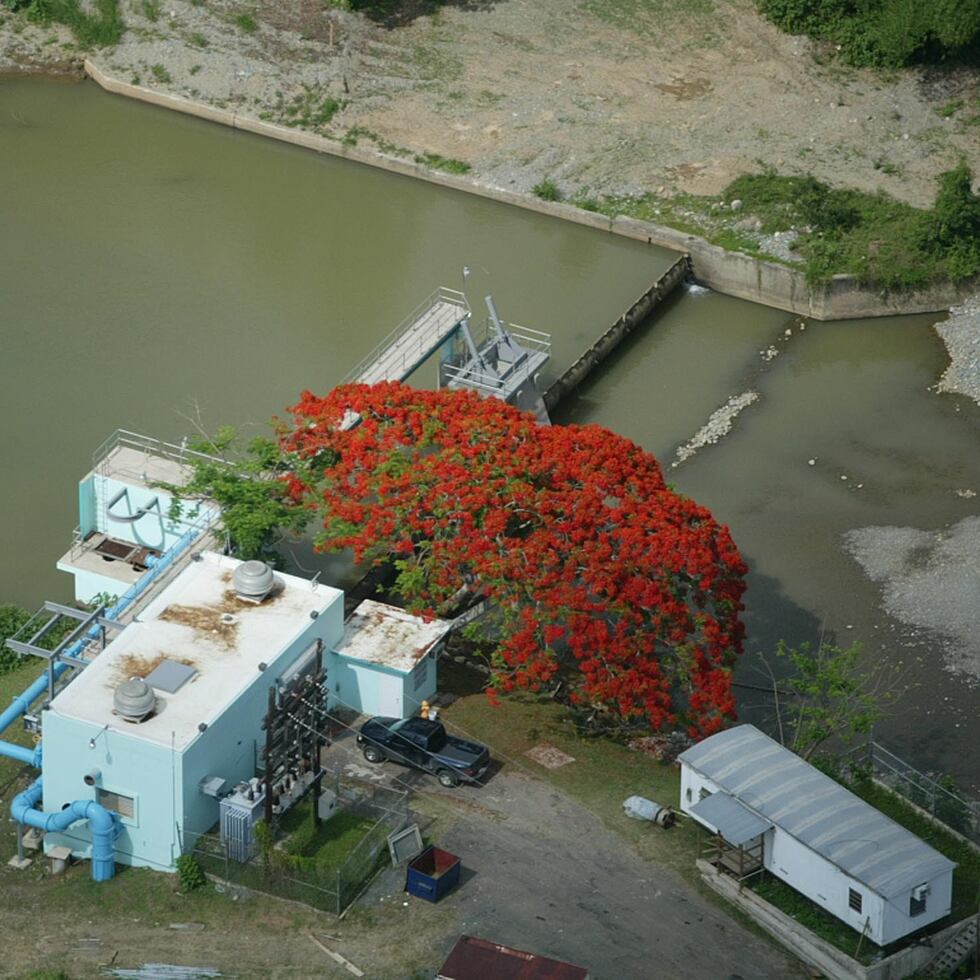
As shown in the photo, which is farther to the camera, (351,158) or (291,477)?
(351,158)

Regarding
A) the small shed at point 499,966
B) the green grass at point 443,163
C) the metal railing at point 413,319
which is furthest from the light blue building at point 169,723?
the green grass at point 443,163

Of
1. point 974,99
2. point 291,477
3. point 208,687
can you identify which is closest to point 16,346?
point 291,477

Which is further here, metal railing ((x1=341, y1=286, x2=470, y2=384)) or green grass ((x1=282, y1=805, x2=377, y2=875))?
metal railing ((x1=341, y1=286, x2=470, y2=384))

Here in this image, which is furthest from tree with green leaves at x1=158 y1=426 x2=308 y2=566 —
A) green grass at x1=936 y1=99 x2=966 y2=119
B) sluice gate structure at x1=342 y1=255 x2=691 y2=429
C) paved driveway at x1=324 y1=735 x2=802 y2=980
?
green grass at x1=936 y1=99 x2=966 y2=119

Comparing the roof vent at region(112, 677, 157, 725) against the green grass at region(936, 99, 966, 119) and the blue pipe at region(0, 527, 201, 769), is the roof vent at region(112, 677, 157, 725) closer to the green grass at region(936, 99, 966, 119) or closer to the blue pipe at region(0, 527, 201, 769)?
the blue pipe at region(0, 527, 201, 769)

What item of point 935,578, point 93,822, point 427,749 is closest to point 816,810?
point 427,749

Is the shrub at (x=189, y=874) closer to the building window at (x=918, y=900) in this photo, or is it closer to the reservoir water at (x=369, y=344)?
the reservoir water at (x=369, y=344)

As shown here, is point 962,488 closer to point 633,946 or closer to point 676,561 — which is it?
point 676,561
